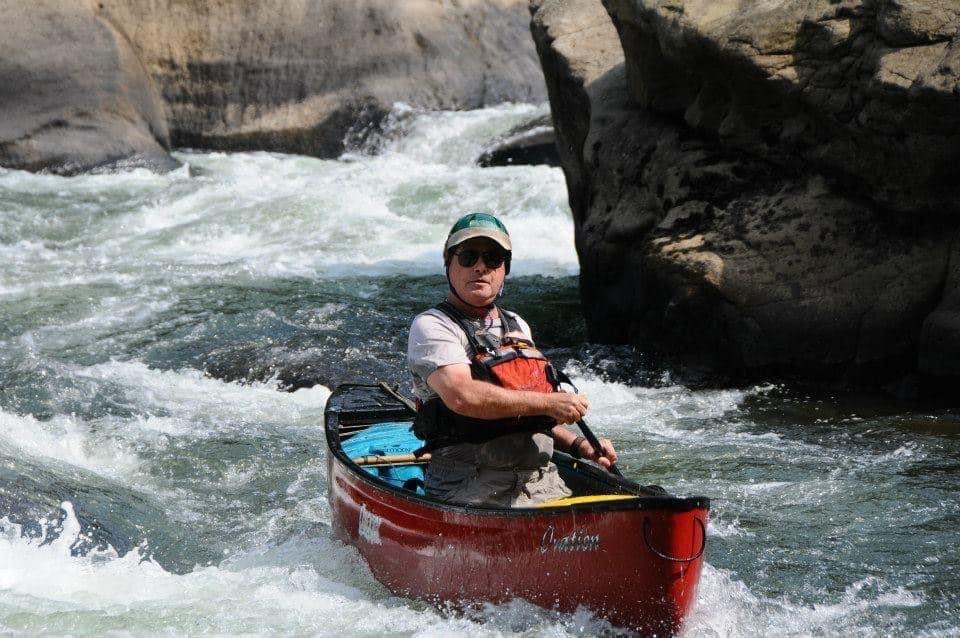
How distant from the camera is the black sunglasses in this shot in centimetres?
406

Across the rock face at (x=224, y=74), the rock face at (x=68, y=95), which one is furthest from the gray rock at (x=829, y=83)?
the rock face at (x=224, y=74)

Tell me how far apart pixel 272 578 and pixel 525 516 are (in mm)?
1421

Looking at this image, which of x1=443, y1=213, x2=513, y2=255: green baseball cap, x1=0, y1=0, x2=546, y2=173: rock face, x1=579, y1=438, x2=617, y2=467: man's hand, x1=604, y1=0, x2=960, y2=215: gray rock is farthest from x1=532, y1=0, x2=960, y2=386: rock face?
x1=0, y1=0, x2=546, y2=173: rock face

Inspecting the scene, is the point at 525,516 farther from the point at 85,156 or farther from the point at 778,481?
the point at 85,156

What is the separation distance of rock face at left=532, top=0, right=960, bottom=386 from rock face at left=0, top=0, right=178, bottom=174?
9.13 m

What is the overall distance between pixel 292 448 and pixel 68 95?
1046cm

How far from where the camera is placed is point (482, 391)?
152 inches

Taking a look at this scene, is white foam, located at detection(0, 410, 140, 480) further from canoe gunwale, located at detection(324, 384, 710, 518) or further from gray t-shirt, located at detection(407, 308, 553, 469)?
gray t-shirt, located at detection(407, 308, 553, 469)

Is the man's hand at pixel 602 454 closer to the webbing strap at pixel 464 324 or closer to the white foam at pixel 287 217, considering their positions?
→ the webbing strap at pixel 464 324

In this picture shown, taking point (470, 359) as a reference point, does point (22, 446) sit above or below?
below

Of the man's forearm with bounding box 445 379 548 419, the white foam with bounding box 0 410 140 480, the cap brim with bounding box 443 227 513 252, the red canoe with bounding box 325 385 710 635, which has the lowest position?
the white foam with bounding box 0 410 140 480

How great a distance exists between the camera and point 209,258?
11984 mm

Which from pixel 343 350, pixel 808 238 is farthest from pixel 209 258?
pixel 808 238

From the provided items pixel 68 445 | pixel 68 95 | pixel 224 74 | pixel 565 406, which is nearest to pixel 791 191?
pixel 565 406
